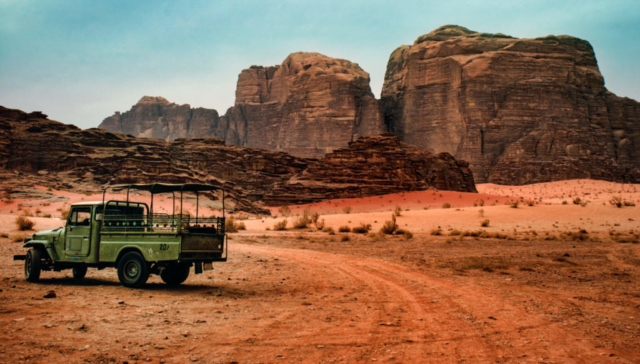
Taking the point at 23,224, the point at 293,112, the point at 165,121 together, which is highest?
the point at 165,121

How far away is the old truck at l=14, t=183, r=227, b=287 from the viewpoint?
866 cm

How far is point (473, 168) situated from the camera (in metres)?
79.4

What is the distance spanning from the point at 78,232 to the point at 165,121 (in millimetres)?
120801

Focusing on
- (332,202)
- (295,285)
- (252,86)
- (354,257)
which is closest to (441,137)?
(332,202)

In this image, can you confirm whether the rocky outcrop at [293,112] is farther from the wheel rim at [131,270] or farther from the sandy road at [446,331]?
the sandy road at [446,331]

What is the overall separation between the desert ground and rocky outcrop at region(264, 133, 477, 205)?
38225 mm

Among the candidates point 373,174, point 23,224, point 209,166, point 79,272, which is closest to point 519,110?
point 373,174

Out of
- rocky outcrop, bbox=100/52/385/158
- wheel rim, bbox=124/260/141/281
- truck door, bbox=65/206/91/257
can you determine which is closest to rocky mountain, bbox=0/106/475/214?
rocky outcrop, bbox=100/52/385/158

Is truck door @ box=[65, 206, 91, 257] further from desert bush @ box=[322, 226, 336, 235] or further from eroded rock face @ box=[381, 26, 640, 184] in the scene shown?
eroded rock face @ box=[381, 26, 640, 184]

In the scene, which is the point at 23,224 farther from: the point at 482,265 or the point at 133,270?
the point at 482,265

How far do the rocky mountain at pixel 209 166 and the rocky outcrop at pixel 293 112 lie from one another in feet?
78.9

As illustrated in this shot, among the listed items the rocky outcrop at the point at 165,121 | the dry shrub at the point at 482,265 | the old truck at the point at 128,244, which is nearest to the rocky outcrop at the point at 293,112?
the rocky outcrop at the point at 165,121

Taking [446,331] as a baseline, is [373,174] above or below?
above

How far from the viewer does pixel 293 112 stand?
9444 centimetres
